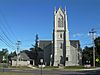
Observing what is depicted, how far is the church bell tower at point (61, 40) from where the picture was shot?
4109 inches

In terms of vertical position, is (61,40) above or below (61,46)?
above

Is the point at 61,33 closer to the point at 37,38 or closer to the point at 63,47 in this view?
the point at 63,47

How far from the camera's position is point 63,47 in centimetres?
10556

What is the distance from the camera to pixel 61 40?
348ft

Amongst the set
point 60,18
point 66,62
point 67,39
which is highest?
point 60,18

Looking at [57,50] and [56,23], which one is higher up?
[56,23]

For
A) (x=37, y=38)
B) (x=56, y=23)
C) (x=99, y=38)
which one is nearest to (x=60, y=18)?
(x=56, y=23)

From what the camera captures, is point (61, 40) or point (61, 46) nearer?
point (61, 46)

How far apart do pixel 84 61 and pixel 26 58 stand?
82.3 ft

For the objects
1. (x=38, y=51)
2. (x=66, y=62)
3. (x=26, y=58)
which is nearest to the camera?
(x=66, y=62)

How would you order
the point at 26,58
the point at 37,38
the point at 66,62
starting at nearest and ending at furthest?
the point at 66,62 < the point at 26,58 < the point at 37,38

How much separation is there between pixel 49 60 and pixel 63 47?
8.62 meters

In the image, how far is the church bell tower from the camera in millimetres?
104375

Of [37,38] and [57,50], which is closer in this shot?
[57,50]
